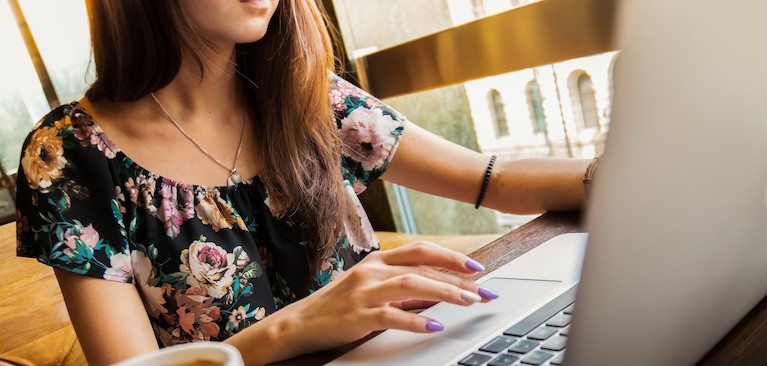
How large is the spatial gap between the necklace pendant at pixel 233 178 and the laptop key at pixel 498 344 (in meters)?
0.60

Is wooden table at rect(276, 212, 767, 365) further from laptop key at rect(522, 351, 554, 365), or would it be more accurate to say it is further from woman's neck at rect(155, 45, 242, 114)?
woman's neck at rect(155, 45, 242, 114)

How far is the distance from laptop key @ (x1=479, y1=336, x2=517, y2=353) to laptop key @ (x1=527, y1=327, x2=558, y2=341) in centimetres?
1

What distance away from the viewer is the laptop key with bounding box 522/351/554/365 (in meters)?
0.42

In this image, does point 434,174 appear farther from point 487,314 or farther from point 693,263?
point 693,263

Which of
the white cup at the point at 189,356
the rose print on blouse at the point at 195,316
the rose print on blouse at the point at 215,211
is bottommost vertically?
the rose print on blouse at the point at 195,316

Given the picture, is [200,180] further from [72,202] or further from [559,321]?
[559,321]

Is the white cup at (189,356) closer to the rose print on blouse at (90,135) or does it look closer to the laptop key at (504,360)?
the laptop key at (504,360)

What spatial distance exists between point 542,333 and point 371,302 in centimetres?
17

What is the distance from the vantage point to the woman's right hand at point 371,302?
Result: 0.55 metres

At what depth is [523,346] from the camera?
1.48ft

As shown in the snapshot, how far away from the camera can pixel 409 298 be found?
0.58 m

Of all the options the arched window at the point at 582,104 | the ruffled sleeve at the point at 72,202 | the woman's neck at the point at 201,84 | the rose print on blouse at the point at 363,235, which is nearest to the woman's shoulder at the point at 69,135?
the ruffled sleeve at the point at 72,202

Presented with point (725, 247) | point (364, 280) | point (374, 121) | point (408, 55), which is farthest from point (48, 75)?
point (725, 247)

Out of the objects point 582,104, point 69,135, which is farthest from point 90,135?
point 582,104
